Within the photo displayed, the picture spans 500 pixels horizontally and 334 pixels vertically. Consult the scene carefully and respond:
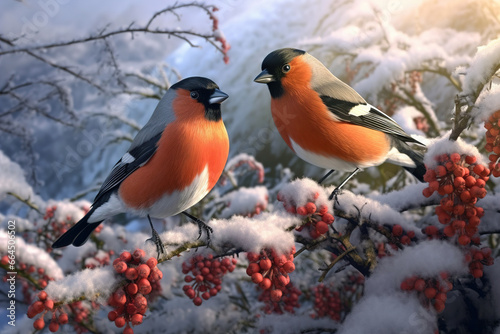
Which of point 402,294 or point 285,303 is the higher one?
point 402,294

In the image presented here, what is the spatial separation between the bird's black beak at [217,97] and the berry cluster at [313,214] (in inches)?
10.2

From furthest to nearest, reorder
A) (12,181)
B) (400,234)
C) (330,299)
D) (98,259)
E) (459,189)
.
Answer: (98,259)
(12,181)
(330,299)
(400,234)
(459,189)

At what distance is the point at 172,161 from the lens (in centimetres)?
90

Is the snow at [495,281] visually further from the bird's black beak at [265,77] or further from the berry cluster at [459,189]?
the bird's black beak at [265,77]

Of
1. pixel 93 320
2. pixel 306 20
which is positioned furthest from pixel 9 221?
pixel 306 20

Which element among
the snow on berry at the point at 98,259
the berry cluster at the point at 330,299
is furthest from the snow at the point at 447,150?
the snow on berry at the point at 98,259

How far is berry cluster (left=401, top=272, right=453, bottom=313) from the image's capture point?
0.71 m

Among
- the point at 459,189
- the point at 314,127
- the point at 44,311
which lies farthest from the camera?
the point at 314,127

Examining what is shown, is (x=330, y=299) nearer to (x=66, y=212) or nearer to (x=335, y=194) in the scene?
(x=335, y=194)

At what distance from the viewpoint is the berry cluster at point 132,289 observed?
2.11 ft

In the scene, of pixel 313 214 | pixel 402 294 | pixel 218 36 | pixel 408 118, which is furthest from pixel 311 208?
pixel 408 118

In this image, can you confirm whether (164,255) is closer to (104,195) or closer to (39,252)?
(104,195)

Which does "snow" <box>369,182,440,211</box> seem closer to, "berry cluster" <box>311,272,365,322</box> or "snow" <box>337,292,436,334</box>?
"snow" <box>337,292,436,334</box>

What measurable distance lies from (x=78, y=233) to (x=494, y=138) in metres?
0.93
